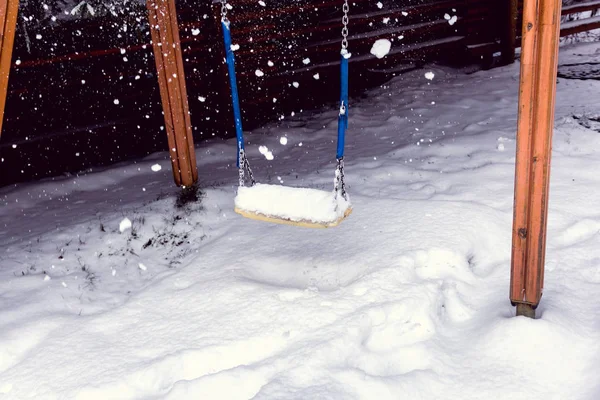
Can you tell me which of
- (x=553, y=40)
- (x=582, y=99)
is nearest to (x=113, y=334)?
(x=553, y=40)

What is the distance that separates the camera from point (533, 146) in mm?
2938

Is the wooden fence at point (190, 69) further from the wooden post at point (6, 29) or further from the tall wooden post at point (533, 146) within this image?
the tall wooden post at point (533, 146)

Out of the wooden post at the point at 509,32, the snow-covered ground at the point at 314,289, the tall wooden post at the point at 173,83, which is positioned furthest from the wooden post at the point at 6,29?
the wooden post at the point at 509,32

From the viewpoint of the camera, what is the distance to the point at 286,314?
334 centimetres

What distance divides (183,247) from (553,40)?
284cm

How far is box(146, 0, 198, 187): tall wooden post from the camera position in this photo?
4645mm

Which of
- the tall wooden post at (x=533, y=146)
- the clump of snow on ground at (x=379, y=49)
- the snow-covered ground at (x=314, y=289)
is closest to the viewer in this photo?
the tall wooden post at (x=533, y=146)

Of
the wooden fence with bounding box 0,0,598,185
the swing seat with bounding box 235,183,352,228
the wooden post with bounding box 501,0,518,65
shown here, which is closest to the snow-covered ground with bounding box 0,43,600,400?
the swing seat with bounding box 235,183,352,228

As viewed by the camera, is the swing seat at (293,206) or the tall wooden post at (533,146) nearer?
the tall wooden post at (533,146)

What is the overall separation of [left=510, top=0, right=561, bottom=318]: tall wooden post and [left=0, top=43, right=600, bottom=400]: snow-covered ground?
26 centimetres

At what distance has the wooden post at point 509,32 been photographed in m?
9.00

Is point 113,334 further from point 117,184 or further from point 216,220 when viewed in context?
point 117,184

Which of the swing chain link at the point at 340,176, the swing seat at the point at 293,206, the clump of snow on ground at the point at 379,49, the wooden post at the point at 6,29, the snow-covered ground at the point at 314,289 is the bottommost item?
the snow-covered ground at the point at 314,289

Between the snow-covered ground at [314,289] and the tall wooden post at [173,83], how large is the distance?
0.95 ft
